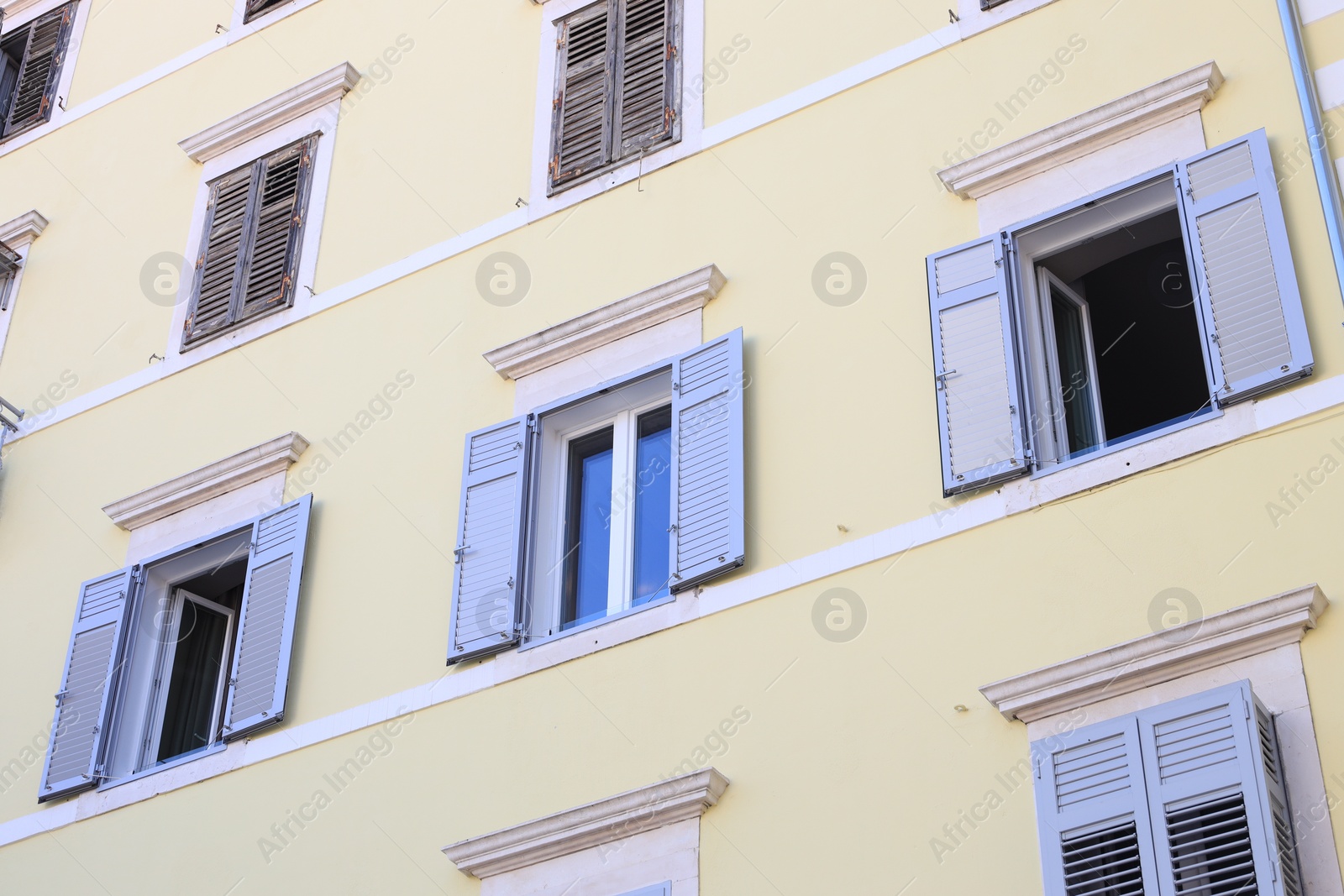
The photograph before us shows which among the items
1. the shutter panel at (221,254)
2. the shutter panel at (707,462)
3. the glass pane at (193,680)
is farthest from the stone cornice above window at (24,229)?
the shutter panel at (707,462)

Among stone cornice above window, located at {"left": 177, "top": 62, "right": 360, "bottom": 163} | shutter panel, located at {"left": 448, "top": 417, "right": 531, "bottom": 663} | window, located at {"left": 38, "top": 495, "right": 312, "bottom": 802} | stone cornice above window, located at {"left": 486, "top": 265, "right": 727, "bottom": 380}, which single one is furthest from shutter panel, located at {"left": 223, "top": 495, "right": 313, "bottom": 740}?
stone cornice above window, located at {"left": 177, "top": 62, "right": 360, "bottom": 163}

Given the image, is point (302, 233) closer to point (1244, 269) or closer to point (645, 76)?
point (645, 76)

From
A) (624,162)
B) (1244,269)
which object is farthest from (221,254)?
(1244,269)

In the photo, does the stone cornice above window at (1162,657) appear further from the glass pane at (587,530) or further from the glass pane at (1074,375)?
the glass pane at (587,530)

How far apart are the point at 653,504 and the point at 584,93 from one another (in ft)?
10.6

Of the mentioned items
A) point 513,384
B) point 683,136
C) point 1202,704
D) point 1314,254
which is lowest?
point 1202,704

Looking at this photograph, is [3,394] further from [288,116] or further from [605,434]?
[605,434]

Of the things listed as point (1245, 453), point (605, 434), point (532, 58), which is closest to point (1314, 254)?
point (1245, 453)

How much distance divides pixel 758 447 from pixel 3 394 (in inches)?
266

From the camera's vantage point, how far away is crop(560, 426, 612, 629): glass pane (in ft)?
36.2

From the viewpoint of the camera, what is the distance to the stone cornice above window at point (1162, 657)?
8.35 meters

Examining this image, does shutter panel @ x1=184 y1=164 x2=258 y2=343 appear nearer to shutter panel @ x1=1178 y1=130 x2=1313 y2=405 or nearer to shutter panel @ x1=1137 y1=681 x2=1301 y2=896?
shutter panel @ x1=1178 y1=130 x2=1313 y2=405

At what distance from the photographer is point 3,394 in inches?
576

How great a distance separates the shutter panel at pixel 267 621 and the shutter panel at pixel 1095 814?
4.91 m
